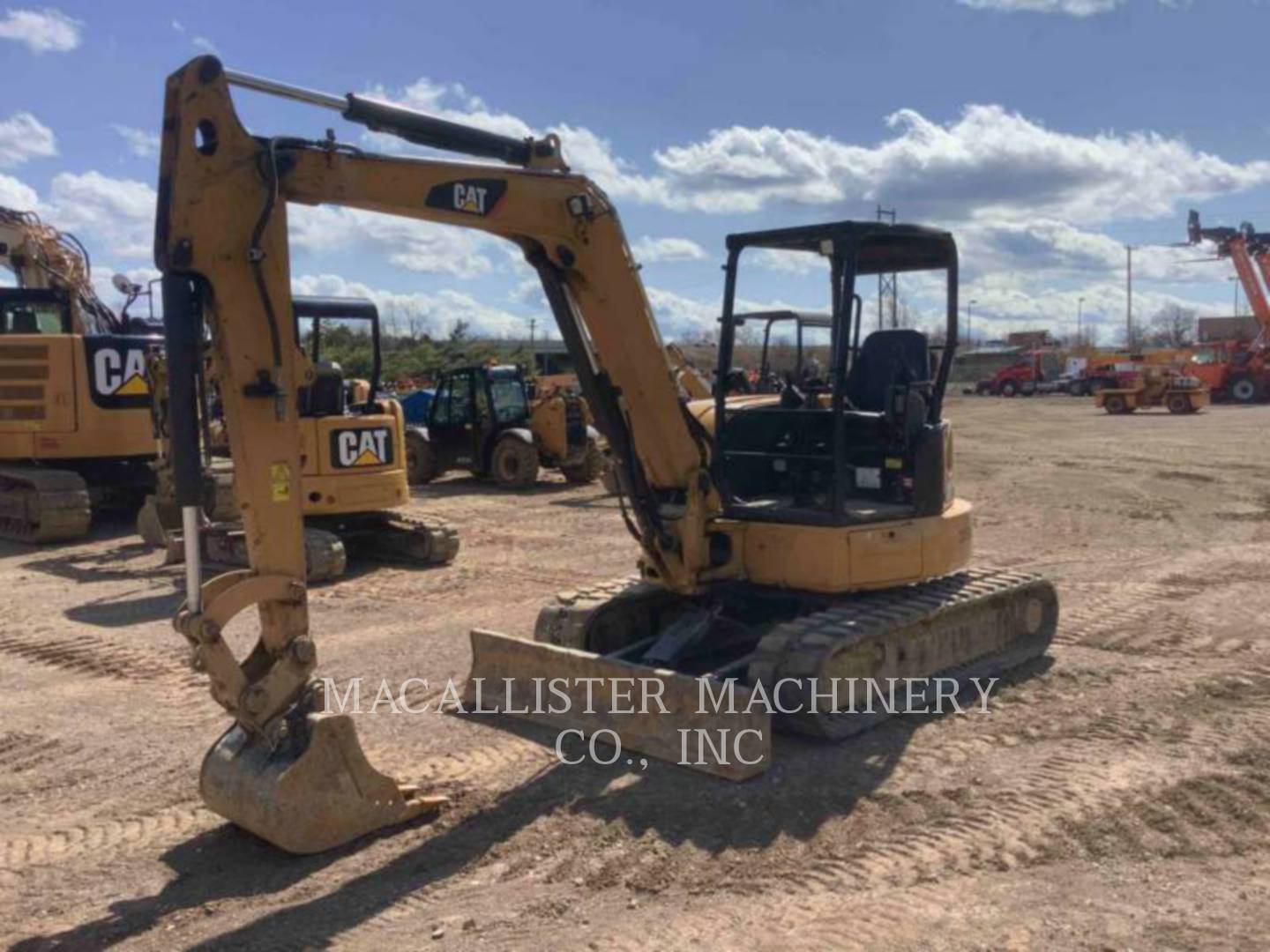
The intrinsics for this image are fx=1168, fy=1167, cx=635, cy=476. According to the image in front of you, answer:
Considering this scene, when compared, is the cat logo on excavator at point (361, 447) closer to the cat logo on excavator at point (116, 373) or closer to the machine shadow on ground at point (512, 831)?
the cat logo on excavator at point (116, 373)

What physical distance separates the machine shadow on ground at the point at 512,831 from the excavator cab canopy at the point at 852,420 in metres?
1.45

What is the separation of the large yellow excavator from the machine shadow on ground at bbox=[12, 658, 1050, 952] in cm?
16

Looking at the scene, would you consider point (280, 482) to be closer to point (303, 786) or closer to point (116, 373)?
point (303, 786)

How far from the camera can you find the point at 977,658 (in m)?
7.42

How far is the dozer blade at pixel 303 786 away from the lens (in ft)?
15.4

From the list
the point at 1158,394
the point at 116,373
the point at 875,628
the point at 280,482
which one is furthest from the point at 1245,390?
the point at 280,482

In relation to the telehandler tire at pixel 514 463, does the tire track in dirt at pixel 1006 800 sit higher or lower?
lower

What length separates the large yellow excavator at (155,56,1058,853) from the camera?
471cm

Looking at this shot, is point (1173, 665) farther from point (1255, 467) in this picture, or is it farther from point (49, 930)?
point (1255, 467)

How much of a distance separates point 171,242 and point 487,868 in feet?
9.16

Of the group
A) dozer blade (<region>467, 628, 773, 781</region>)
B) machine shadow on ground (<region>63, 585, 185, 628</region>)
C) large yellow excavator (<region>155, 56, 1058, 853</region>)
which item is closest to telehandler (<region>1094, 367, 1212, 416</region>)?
large yellow excavator (<region>155, 56, 1058, 853</region>)

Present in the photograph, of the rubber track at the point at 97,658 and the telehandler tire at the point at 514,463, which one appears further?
the telehandler tire at the point at 514,463

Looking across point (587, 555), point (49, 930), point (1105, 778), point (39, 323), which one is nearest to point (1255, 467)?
point (587, 555)

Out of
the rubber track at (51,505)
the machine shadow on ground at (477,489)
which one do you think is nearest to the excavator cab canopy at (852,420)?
the rubber track at (51,505)
